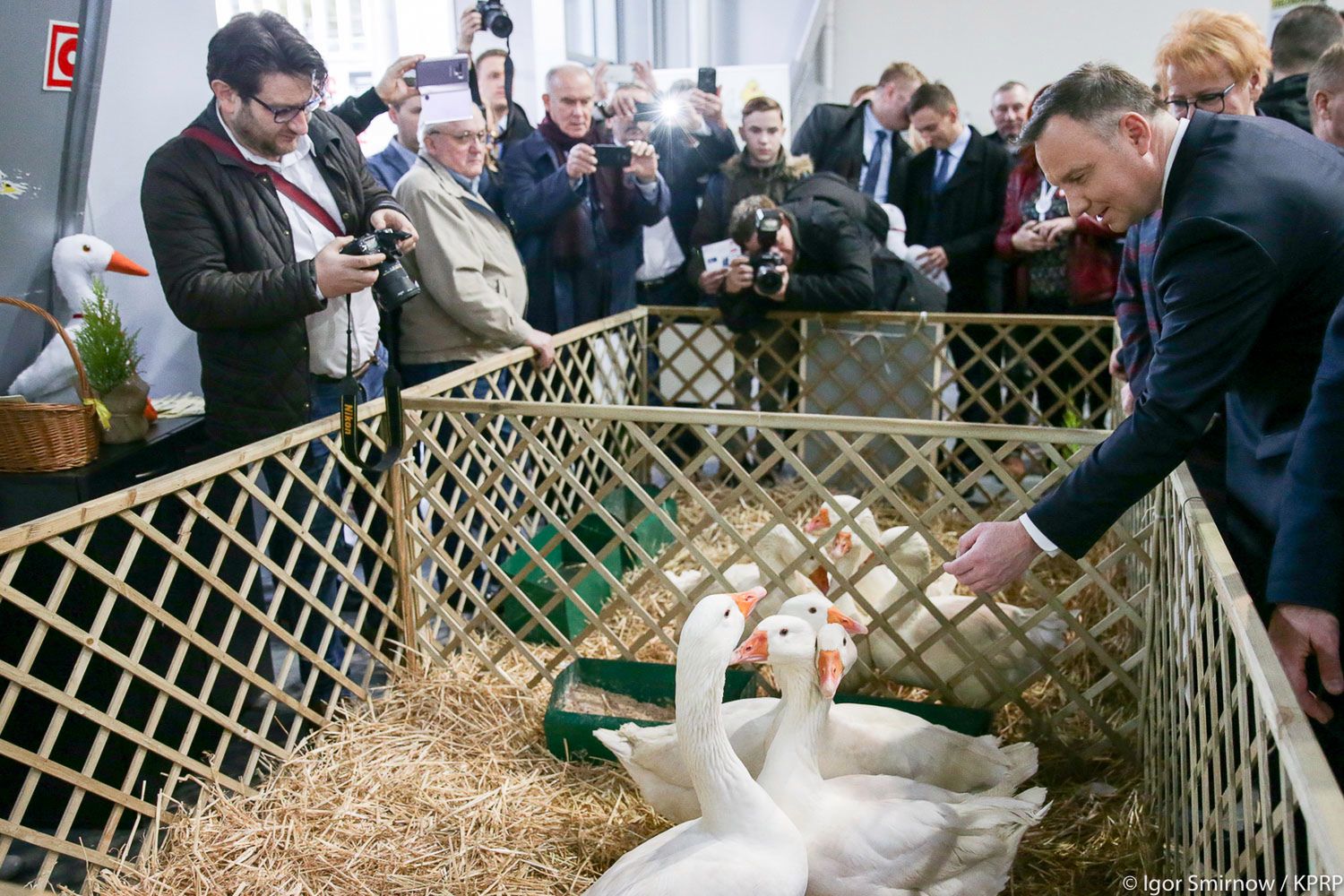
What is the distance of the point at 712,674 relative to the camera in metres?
1.55

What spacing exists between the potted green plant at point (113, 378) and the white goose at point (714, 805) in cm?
151

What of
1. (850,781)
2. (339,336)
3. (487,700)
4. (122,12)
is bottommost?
(487,700)

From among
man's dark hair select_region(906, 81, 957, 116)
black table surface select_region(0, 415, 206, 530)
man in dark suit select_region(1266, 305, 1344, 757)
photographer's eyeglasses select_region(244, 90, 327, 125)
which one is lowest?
black table surface select_region(0, 415, 206, 530)

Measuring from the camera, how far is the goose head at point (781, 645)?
177 centimetres

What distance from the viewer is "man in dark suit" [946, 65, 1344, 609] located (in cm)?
134

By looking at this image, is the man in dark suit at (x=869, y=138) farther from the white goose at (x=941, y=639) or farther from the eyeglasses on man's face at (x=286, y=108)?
the eyeglasses on man's face at (x=286, y=108)

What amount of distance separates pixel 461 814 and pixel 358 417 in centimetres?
87

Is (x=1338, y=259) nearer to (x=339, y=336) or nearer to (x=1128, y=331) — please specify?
(x=1128, y=331)

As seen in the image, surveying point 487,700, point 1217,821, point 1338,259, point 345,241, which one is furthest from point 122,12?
point 1217,821

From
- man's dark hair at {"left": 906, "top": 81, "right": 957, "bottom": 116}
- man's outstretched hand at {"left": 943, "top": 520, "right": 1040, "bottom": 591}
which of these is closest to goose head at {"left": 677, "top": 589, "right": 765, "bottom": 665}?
man's outstretched hand at {"left": 943, "top": 520, "right": 1040, "bottom": 591}

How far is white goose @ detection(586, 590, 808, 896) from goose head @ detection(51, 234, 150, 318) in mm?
1781

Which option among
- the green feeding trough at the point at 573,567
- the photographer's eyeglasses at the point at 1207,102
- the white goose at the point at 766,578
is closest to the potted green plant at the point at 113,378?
the green feeding trough at the point at 573,567

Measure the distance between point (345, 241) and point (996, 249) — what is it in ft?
8.97

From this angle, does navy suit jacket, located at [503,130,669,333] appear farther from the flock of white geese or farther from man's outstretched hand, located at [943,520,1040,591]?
man's outstretched hand, located at [943,520,1040,591]
